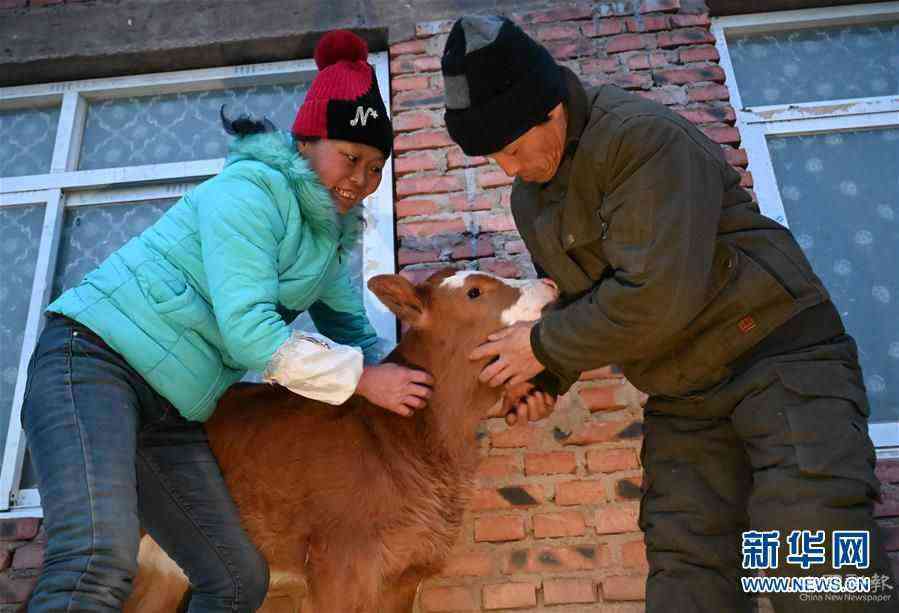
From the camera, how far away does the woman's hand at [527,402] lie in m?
2.61

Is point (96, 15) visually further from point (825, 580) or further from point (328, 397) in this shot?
point (825, 580)

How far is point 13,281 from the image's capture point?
3783 millimetres

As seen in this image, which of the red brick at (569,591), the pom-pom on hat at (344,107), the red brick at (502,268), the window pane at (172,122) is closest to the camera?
the pom-pom on hat at (344,107)

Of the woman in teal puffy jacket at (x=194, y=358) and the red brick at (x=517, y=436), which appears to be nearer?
the woman in teal puffy jacket at (x=194, y=358)

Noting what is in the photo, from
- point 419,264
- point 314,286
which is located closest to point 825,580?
point 314,286

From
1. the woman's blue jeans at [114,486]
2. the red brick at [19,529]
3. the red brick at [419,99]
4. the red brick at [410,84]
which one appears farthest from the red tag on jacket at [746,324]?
the red brick at [19,529]

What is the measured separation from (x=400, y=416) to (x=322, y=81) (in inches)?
47.1

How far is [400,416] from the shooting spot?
2.65 m

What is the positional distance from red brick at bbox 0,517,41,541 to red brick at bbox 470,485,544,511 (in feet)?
5.97

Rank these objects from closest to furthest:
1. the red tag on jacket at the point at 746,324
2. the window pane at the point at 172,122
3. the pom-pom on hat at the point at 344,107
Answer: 1. the red tag on jacket at the point at 746,324
2. the pom-pom on hat at the point at 344,107
3. the window pane at the point at 172,122

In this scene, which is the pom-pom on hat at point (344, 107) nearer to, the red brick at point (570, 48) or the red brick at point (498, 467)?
the red brick at point (498, 467)

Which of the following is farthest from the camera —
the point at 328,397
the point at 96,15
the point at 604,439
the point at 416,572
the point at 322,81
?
the point at 96,15

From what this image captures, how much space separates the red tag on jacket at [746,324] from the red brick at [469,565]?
143 centimetres

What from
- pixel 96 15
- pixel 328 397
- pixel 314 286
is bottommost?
pixel 328 397
